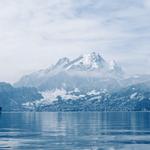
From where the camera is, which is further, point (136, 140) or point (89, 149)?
point (136, 140)

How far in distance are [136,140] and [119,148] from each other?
25.4 metres

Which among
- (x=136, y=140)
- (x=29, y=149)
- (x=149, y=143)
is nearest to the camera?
(x=29, y=149)

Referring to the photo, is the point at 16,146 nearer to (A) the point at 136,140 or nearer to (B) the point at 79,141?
(B) the point at 79,141

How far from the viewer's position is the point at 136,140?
169875 millimetres

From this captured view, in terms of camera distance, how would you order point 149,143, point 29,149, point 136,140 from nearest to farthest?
point 29,149
point 149,143
point 136,140

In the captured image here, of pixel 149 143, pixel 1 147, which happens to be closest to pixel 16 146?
pixel 1 147

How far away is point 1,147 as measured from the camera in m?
148

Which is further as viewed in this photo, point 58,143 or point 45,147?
point 58,143

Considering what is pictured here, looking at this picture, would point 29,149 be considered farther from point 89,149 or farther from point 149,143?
point 149,143

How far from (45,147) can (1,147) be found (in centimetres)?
1297

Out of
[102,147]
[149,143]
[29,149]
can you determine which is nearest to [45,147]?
[29,149]

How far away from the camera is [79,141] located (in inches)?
6535

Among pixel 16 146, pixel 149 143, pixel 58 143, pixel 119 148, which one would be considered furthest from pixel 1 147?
pixel 149 143

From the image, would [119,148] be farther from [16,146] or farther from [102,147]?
[16,146]
